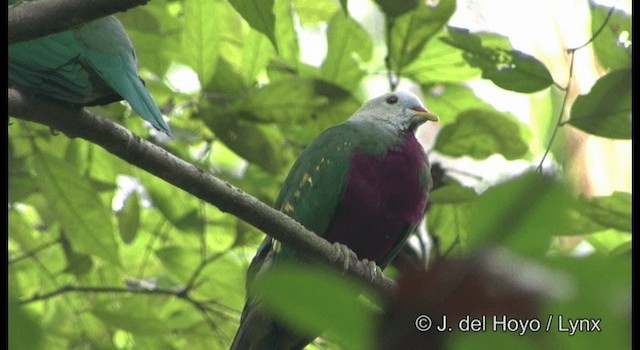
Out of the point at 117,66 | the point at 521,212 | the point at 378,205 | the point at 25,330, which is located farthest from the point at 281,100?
the point at 521,212

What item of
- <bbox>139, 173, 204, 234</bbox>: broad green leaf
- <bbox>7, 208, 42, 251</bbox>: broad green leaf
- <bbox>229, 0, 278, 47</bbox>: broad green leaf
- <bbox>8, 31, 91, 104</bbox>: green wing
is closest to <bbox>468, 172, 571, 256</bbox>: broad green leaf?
<bbox>229, 0, 278, 47</bbox>: broad green leaf

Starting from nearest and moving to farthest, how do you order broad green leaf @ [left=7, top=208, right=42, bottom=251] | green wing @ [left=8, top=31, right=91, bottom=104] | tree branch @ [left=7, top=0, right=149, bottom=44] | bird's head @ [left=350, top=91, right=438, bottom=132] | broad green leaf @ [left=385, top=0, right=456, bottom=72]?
1. tree branch @ [left=7, top=0, right=149, bottom=44]
2. green wing @ [left=8, top=31, right=91, bottom=104]
3. broad green leaf @ [left=385, top=0, right=456, bottom=72]
4. broad green leaf @ [left=7, top=208, right=42, bottom=251]
5. bird's head @ [left=350, top=91, right=438, bottom=132]

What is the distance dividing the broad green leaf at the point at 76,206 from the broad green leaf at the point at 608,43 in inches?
48.1

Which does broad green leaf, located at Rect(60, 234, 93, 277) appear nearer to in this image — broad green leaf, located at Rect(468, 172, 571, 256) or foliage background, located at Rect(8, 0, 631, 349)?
foliage background, located at Rect(8, 0, 631, 349)

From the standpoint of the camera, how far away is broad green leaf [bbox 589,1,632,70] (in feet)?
6.91

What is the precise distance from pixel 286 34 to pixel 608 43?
32.8 inches

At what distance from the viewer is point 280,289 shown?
430mm

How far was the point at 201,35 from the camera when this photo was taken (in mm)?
2393

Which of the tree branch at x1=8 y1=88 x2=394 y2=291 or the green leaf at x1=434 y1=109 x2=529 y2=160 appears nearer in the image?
the tree branch at x1=8 y1=88 x2=394 y2=291

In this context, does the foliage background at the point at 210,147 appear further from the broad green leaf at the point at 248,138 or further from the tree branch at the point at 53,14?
the tree branch at the point at 53,14

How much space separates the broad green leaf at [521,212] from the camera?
396 mm

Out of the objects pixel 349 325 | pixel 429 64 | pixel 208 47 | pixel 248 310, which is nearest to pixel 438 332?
pixel 349 325

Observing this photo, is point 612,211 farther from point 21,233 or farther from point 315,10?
point 21,233

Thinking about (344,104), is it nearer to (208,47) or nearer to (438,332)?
(208,47)
